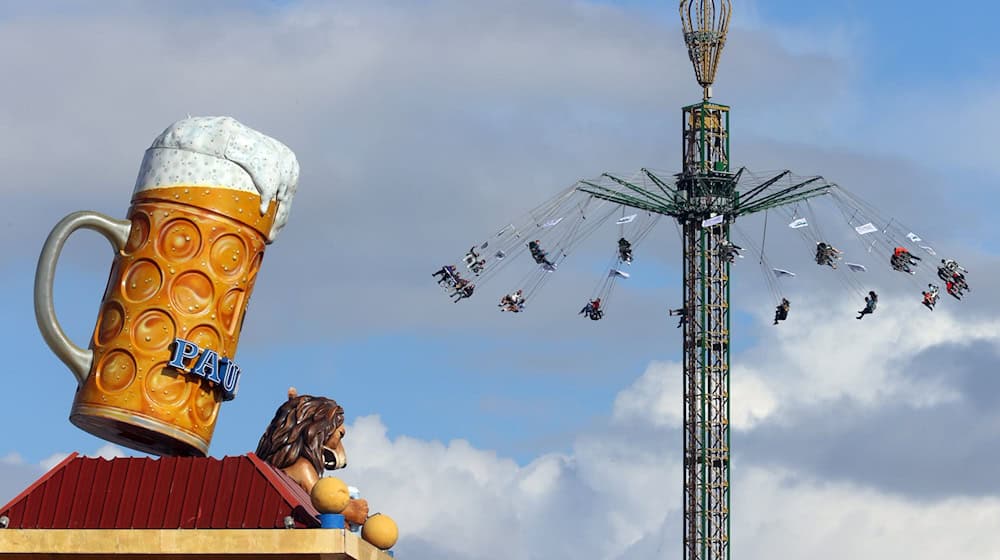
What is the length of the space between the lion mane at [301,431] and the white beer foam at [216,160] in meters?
3.71

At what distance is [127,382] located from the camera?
5484 centimetres

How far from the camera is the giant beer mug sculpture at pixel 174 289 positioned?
5497 centimetres

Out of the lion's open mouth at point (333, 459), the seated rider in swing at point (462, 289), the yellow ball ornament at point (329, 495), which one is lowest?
the yellow ball ornament at point (329, 495)

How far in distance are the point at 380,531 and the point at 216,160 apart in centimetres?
838

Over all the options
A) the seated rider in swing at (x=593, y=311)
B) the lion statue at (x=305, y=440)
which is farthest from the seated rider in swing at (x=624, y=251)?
the lion statue at (x=305, y=440)

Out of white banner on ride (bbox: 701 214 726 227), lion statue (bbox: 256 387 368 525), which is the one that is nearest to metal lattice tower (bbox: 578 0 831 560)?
white banner on ride (bbox: 701 214 726 227)

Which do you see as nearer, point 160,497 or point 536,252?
point 160,497

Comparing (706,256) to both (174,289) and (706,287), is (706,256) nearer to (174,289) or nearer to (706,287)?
(706,287)

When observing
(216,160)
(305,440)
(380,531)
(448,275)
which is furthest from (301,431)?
(448,275)

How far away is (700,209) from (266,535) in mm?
80017

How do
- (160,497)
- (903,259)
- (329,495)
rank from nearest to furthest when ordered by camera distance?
(329,495), (160,497), (903,259)

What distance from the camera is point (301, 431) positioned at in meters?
56.6

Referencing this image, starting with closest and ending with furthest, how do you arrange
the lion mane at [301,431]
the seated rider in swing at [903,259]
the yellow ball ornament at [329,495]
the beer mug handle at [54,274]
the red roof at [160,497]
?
the yellow ball ornament at [329,495]
the red roof at [160,497]
the beer mug handle at [54,274]
the lion mane at [301,431]
the seated rider in swing at [903,259]

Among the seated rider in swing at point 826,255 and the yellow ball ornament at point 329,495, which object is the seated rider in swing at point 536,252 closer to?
the seated rider in swing at point 826,255
